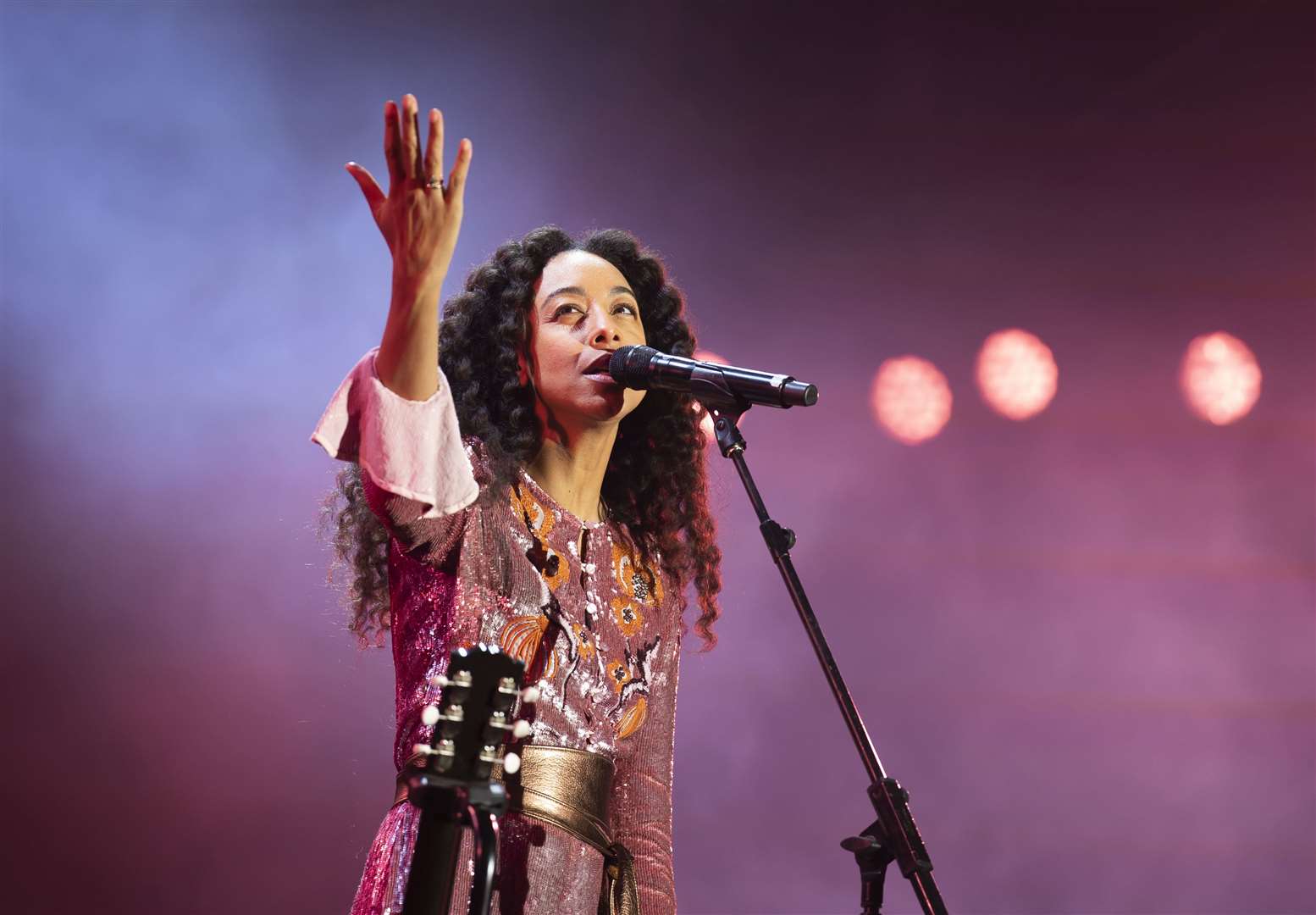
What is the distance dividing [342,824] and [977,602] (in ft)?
8.07

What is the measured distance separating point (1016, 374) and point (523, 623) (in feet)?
10.8

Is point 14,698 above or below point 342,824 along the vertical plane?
above

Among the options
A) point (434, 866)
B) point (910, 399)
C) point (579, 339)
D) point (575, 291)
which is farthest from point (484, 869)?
point (910, 399)

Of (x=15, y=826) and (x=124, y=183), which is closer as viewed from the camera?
(x=15, y=826)

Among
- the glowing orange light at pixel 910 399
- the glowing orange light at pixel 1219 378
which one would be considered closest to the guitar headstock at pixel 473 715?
the glowing orange light at pixel 910 399

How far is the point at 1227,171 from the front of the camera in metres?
4.75

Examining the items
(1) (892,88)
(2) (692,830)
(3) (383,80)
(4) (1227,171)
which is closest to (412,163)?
(3) (383,80)

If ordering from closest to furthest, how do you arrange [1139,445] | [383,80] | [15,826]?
[15,826]
[383,80]
[1139,445]

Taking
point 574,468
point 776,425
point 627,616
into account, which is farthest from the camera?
point 776,425

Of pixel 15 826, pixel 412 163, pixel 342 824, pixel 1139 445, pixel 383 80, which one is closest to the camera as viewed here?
pixel 412 163

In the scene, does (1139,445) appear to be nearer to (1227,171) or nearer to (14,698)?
(1227,171)

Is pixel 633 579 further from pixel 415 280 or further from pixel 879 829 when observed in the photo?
pixel 415 280

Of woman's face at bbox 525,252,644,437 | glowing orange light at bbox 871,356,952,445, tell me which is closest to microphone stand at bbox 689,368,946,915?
woman's face at bbox 525,252,644,437

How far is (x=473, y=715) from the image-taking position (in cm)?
143
